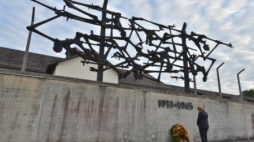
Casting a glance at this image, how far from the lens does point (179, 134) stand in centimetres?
755

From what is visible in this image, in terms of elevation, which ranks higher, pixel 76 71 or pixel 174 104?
pixel 76 71

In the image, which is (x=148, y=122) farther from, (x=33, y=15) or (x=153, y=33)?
(x=33, y=15)

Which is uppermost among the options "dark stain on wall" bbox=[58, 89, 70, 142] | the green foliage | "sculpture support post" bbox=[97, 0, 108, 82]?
the green foliage

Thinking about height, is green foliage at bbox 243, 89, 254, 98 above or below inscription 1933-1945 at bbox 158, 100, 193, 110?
above

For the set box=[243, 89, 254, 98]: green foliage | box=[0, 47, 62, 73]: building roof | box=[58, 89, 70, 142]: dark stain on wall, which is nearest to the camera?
box=[58, 89, 70, 142]: dark stain on wall

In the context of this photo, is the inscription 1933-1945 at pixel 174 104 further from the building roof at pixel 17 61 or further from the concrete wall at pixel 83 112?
the building roof at pixel 17 61

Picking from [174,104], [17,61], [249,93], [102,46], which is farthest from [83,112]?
[249,93]

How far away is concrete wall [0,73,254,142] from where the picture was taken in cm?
524

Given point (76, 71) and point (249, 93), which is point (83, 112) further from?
point (249, 93)

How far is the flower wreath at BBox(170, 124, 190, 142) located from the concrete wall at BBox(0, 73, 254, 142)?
25 cm

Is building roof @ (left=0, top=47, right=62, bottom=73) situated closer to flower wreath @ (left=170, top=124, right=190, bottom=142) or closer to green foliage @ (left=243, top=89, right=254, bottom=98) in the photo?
flower wreath @ (left=170, top=124, right=190, bottom=142)

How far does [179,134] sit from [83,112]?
405 centimetres

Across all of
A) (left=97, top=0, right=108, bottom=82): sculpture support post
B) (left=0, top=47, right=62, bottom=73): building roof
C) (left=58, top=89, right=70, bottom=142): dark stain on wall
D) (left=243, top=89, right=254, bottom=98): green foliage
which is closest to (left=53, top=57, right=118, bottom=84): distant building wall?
(left=0, top=47, right=62, bottom=73): building roof

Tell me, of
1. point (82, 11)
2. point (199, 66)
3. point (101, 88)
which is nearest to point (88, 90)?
point (101, 88)
